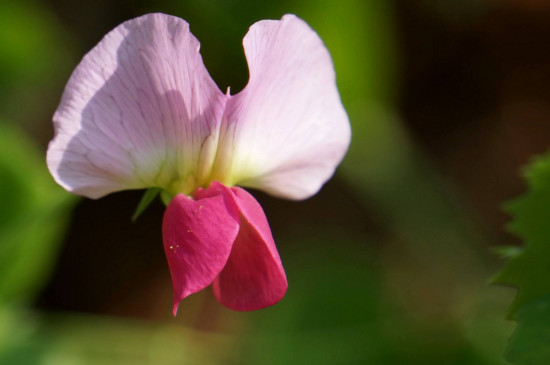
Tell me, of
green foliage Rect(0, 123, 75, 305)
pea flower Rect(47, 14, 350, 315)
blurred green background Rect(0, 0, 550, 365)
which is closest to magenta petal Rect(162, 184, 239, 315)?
pea flower Rect(47, 14, 350, 315)

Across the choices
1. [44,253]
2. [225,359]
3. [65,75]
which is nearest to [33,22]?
[65,75]

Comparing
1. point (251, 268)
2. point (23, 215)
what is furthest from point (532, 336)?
point (23, 215)

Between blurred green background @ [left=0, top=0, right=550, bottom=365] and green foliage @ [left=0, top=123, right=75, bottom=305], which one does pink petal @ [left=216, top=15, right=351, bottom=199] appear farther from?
blurred green background @ [left=0, top=0, right=550, bottom=365]

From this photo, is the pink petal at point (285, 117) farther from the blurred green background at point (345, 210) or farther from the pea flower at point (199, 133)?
the blurred green background at point (345, 210)

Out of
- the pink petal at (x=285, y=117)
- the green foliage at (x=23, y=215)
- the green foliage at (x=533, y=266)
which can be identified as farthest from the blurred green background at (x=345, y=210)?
the green foliage at (x=533, y=266)

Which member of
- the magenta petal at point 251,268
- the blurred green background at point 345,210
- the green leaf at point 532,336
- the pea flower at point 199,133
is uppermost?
the pea flower at point 199,133

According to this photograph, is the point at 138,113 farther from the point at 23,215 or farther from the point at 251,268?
the point at 23,215

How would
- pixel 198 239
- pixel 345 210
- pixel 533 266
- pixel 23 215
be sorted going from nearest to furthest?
pixel 198 239 → pixel 533 266 → pixel 23 215 → pixel 345 210
